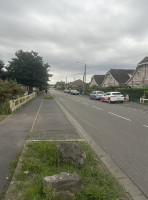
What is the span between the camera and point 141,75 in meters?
36.1

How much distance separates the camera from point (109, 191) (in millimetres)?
2965

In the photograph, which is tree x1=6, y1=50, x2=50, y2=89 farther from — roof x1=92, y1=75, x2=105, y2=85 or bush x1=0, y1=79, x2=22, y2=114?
roof x1=92, y1=75, x2=105, y2=85

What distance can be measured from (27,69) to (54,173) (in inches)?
1324

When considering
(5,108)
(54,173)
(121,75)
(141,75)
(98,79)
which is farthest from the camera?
(98,79)

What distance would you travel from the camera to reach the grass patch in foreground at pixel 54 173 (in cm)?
279

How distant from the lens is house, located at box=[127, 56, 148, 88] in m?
34.3

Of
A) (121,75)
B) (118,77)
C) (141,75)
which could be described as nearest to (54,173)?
(141,75)

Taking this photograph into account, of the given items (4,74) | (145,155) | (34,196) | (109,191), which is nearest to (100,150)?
(145,155)

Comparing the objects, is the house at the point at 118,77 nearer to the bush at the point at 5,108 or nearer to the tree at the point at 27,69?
the tree at the point at 27,69

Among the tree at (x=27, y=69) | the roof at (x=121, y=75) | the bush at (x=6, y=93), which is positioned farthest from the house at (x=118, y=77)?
the bush at (x=6, y=93)

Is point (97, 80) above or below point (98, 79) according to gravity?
below

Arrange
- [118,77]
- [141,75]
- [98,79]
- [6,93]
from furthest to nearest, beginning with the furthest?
[98,79], [118,77], [141,75], [6,93]

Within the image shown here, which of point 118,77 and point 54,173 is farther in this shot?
point 118,77

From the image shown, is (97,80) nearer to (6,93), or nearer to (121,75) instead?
(121,75)
